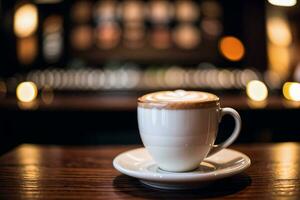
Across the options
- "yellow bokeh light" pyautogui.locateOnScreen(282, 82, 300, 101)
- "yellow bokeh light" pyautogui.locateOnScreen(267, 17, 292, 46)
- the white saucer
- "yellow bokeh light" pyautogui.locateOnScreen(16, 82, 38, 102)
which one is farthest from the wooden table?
"yellow bokeh light" pyautogui.locateOnScreen(267, 17, 292, 46)

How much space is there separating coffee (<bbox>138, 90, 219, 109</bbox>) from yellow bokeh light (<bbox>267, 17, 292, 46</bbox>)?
15.2 ft

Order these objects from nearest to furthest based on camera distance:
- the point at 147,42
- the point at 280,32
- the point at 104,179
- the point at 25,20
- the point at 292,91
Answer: the point at 104,179
the point at 292,91
the point at 25,20
the point at 147,42
the point at 280,32

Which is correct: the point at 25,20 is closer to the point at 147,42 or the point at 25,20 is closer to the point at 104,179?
the point at 147,42

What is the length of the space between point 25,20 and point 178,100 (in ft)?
14.6

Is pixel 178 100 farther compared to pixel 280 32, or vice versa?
pixel 280 32

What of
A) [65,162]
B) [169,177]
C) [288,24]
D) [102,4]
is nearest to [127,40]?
[102,4]

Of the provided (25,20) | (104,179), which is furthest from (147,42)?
(104,179)

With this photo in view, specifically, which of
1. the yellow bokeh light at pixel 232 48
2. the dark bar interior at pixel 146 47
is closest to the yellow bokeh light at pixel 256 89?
the dark bar interior at pixel 146 47

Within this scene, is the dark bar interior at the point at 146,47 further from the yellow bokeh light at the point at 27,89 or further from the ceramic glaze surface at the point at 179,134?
the ceramic glaze surface at the point at 179,134

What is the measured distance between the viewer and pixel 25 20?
15.9 feet

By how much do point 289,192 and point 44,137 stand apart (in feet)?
7.04

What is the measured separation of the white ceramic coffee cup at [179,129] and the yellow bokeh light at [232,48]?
4.27 meters

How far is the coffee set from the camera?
2.53 feet

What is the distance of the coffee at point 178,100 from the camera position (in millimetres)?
771
